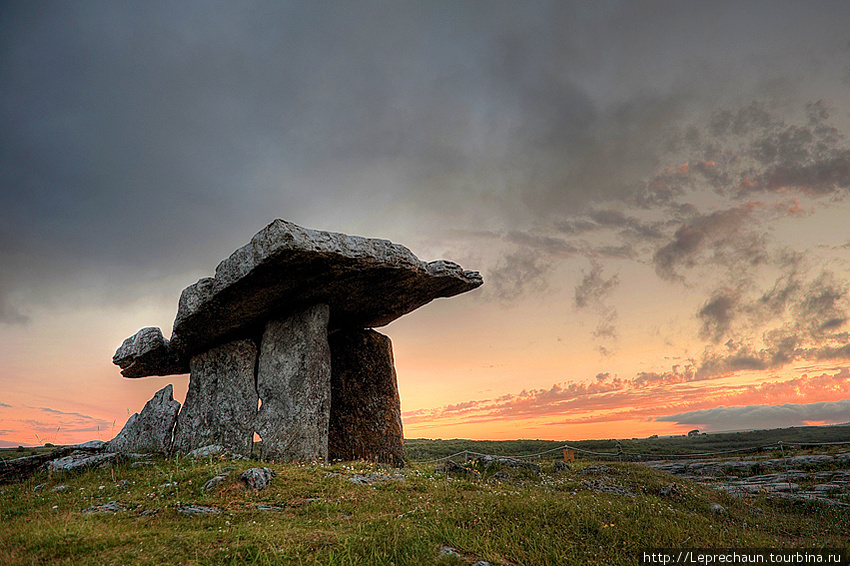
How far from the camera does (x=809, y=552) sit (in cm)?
847

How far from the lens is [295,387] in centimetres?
1524

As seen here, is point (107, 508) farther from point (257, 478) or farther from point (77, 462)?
point (77, 462)

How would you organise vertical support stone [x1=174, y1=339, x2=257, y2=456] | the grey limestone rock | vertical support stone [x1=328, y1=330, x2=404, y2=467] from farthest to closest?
1. vertical support stone [x1=328, y1=330, x2=404, y2=467]
2. vertical support stone [x1=174, y1=339, x2=257, y2=456]
3. the grey limestone rock

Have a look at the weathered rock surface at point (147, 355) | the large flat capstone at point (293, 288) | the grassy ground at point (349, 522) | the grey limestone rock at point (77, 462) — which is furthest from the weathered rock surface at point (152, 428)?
the grassy ground at point (349, 522)

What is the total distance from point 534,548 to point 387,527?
7.47 feet

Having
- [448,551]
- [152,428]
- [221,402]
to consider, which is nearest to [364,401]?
[221,402]

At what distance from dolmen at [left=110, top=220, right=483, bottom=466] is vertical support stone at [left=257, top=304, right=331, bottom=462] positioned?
30mm

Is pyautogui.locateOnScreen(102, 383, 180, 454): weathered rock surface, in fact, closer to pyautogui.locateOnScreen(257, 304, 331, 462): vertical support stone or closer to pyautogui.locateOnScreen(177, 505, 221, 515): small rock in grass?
pyautogui.locateOnScreen(257, 304, 331, 462): vertical support stone

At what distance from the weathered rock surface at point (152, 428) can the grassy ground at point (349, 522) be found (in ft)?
11.2

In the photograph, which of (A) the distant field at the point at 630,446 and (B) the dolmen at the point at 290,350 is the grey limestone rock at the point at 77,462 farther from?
(A) the distant field at the point at 630,446

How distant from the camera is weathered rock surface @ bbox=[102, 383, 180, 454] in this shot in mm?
17000

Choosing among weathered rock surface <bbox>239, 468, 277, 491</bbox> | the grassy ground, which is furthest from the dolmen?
weathered rock surface <bbox>239, 468, 277, 491</bbox>

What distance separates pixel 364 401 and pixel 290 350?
387 cm

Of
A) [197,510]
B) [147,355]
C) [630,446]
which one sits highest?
[147,355]
